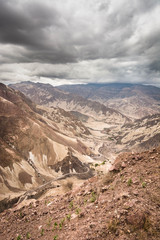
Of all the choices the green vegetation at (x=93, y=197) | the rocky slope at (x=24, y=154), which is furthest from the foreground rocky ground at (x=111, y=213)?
the rocky slope at (x=24, y=154)

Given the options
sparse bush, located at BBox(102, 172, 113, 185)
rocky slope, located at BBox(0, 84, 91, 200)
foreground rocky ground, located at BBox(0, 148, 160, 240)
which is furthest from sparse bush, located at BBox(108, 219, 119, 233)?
rocky slope, located at BBox(0, 84, 91, 200)

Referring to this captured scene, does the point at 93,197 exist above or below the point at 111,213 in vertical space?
below

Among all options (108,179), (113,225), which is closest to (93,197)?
(108,179)

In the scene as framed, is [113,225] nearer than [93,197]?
Yes

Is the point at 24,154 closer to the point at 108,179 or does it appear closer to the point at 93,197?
the point at 108,179

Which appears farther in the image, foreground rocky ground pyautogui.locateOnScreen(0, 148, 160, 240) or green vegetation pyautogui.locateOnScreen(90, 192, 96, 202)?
green vegetation pyautogui.locateOnScreen(90, 192, 96, 202)

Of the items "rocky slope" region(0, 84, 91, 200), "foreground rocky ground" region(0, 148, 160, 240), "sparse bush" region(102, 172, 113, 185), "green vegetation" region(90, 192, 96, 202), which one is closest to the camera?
"foreground rocky ground" region(0, 148, 160, 240)


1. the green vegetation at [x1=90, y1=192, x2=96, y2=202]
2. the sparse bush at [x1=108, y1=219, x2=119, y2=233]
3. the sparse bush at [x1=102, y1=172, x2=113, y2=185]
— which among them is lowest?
the green vegetation at [x1=90, y1=192, x2=96, y2=202]

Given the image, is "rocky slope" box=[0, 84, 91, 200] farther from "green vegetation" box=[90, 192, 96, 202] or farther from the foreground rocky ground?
"green vegetation" box=[90, 192, 96, 202]
